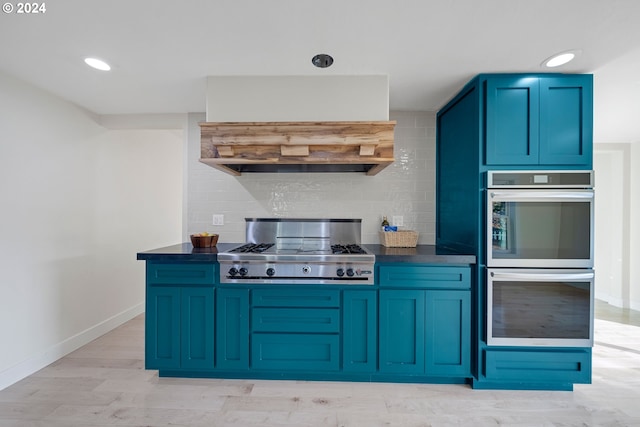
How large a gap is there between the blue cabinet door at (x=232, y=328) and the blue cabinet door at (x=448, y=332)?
137 cm

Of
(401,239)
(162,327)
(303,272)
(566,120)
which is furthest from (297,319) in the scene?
(566,120)

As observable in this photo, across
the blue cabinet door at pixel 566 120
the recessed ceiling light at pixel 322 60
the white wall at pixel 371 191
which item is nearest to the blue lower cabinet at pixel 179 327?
the white wall at pixel 371 191

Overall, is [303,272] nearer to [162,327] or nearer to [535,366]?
[162,327]

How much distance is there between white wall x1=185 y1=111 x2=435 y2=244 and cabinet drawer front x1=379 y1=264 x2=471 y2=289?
777mm

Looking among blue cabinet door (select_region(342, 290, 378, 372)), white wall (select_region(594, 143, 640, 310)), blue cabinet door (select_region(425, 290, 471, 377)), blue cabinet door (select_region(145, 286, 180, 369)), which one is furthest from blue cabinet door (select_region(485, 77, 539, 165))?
white wall (select_region(594, 143, 640, 310))

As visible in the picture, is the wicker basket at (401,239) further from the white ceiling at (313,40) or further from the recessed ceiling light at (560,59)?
the recessed ceiling light at (560,59)

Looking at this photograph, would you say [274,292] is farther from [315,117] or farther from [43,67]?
[43,67]

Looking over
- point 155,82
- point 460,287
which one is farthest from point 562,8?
point 155,82

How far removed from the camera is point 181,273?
2.35 meters

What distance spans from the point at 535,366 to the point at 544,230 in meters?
1.00

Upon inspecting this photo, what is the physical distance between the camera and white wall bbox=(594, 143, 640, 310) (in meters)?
4.18

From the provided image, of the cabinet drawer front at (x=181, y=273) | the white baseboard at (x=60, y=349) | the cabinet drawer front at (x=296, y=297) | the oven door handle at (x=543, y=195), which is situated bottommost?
the white baseboard at (x=60, y=349)

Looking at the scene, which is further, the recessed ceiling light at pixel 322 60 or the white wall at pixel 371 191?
the white wall at pixel 371 191

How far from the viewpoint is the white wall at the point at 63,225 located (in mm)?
2373
